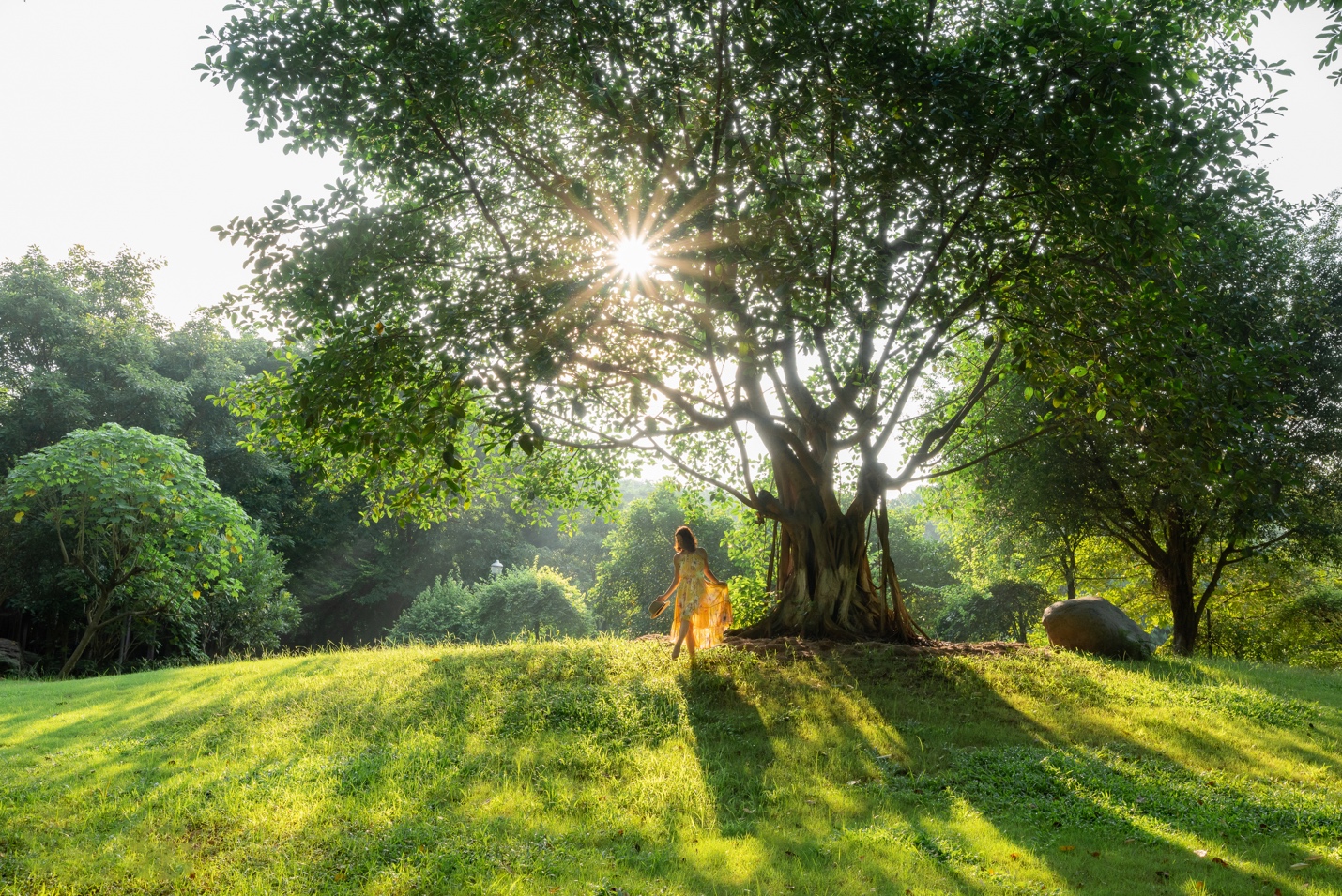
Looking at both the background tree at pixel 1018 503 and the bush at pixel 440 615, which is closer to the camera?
the background tree at pixel 1018 503

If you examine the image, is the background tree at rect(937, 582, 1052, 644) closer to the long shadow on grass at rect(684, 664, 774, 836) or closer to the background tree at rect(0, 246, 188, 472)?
the long shadow on grass at rect(684, 664, 774, 836)

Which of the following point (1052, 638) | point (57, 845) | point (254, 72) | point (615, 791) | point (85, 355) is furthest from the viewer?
point (85, 355)

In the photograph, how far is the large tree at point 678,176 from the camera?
7.62 meters

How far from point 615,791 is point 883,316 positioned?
6.20 meters

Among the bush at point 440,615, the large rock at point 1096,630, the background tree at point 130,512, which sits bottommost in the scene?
the bush at point 440,615

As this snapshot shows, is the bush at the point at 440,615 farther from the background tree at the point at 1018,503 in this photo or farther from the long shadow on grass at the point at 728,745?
the long shadow on grass at the point at 728,745

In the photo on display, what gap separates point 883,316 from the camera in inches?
392

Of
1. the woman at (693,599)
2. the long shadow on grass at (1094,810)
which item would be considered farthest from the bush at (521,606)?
the long shadow on grass at (1094,810)

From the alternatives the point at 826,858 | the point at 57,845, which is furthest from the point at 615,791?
the point at 57,845

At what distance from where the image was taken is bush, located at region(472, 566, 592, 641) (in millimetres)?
39000

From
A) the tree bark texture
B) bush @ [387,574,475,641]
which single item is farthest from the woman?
bush @ [387,574,475,641]

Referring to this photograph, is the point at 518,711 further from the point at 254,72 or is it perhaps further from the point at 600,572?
the point at 600,572

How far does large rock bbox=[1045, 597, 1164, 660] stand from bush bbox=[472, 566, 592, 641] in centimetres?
2637

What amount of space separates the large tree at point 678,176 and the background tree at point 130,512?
844 cm
